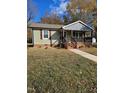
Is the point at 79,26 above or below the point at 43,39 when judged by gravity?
above

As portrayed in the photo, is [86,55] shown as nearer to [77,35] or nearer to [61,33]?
[77,35]

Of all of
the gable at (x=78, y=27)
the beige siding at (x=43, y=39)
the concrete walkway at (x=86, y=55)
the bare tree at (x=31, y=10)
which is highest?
the bare tree at (x=31, y=10)

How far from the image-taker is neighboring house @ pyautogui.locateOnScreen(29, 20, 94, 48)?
188cm

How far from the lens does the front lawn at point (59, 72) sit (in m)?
1.83

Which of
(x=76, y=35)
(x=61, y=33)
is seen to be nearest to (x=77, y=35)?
(x=76, y=35)

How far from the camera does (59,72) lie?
191cm

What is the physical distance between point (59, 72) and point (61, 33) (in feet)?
1.15

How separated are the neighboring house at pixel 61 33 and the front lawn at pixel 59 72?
0.08 meters

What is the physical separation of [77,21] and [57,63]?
0.43 metres

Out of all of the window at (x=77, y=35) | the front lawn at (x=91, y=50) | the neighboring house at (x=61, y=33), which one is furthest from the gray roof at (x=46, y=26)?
the front lawn at (x=91, y=50)

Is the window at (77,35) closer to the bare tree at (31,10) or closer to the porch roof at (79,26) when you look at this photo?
the porch roof at (79,26)

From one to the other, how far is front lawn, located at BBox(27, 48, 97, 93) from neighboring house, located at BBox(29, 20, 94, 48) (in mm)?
76
